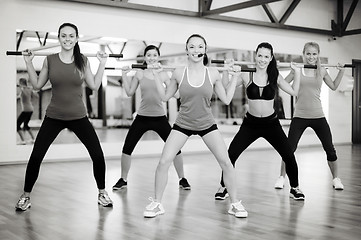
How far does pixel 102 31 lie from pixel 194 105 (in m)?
4.29

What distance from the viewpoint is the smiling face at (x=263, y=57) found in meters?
3.76

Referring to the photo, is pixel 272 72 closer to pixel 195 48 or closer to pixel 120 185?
pixel 195 48

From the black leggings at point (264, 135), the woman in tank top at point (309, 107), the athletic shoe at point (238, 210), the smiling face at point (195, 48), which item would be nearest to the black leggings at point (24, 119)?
the black leggings at point (264, 135)

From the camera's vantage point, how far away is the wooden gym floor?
296 cm

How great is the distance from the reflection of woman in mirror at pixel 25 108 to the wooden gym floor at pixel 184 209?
915 millimetres

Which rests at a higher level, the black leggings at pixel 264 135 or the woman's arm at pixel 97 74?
the woman's arm at pixel 97 74

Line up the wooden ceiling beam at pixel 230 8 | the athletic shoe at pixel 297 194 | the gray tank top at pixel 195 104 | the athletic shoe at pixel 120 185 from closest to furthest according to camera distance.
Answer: the gray tank top at pixel 195 104 → the athletic shoe at pixel 297 194 → the athletic shoe at pixel 120 185 → the wooden ceiling beam at pixel 230 8

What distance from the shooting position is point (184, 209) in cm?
369

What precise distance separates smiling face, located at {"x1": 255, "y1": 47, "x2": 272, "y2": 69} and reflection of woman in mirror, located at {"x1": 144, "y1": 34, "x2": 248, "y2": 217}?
1.42ft

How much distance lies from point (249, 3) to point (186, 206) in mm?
4651

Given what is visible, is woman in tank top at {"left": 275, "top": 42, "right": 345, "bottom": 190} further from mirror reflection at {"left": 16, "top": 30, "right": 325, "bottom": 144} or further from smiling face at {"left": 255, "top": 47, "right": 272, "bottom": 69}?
mirror reflection at {"left": 16, "top": 30, "right": 325, "bottom": 144}

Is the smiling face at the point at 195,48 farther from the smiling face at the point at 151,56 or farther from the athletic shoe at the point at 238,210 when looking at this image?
the athletic shoe at the point at 238,210

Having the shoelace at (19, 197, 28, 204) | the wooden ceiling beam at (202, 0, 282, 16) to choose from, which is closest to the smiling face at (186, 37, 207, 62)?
the shoelace at (19, 197, 28, 204)

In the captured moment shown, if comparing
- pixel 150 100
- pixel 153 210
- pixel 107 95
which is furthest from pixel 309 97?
pixel 107 95
